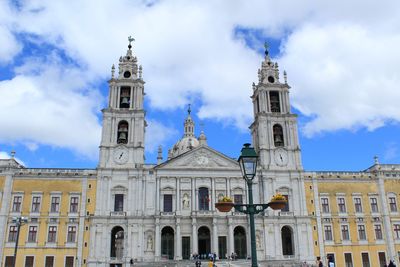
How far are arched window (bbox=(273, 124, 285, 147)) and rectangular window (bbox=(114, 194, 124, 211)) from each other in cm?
1823

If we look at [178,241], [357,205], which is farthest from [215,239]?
[357,205]

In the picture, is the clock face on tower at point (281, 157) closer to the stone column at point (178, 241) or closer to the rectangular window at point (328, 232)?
the rectangular window at point (328, 232)

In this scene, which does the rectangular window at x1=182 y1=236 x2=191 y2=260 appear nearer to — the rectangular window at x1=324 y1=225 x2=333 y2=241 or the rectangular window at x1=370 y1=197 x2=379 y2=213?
the rectangular window at x1=324 y1=225 x2=333 y2=241

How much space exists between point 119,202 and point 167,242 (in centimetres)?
640

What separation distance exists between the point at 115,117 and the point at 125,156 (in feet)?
15.5

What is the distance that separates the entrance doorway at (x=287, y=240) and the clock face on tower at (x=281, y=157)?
273 inches

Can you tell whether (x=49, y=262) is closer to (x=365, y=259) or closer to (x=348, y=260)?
(x=348, y=260)

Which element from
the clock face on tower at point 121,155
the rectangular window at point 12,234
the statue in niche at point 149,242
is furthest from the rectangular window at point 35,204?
the statue in niche at point 149,242

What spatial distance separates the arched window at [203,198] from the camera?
41344 millimetres

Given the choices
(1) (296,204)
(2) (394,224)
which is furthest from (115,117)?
(2) (394,224)

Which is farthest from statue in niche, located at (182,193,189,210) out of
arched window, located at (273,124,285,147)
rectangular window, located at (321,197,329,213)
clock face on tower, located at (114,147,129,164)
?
Answer: rectangular window, located at (321,197,329,213)

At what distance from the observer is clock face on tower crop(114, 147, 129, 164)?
42.1 m

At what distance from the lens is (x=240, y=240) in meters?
41.4

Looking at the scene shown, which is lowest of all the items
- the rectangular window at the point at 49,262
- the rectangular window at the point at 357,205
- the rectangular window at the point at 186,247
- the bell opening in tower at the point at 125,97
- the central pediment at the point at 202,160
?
the rectangular window at the point at 49,262
